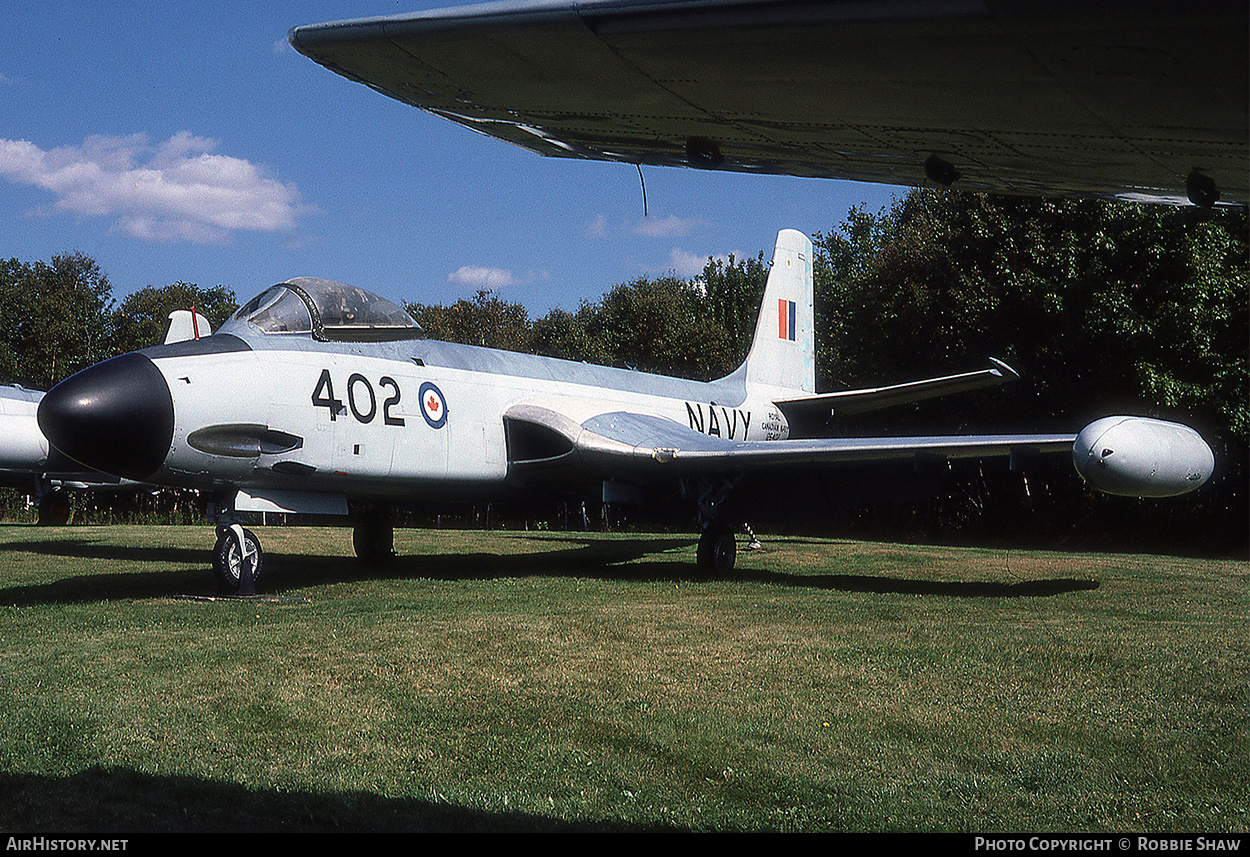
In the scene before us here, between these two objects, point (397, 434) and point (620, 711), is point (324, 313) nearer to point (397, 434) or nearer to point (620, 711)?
point (397, 434)

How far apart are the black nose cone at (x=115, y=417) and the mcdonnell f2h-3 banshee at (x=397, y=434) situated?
15mm

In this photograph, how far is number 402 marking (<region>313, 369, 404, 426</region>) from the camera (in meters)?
9.59

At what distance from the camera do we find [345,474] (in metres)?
9.86

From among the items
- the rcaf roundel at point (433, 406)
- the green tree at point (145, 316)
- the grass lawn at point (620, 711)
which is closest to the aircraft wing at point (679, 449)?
the rcaf roundel at point (433, 406)

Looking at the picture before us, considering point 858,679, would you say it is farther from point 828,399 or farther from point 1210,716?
point 828,399

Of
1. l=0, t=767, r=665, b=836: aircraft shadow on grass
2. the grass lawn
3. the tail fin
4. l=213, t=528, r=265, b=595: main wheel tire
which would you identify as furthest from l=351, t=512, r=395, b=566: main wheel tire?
l=0, t=767, r=665, b=836: aircraft shadow on grass

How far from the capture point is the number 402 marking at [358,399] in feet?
31.4

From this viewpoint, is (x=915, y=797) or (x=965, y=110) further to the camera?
(x=915, y=797)

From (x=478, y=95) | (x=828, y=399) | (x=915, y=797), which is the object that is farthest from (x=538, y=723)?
(x=828, y=399)

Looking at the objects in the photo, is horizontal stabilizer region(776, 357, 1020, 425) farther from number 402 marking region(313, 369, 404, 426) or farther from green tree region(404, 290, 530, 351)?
green tree region(404, 290, 530, 351)

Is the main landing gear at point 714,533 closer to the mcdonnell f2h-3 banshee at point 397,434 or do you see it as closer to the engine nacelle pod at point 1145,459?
the mcdonnell f2h-3 banshee at point 397,434

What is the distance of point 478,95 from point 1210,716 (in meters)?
4.67

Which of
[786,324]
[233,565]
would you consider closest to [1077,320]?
[786,324]
